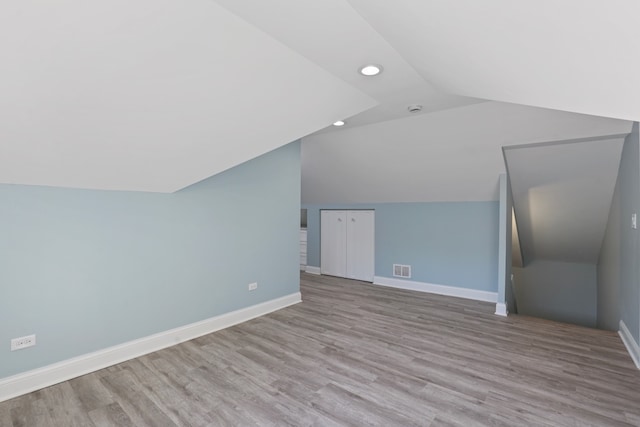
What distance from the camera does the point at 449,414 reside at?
2.04 meters

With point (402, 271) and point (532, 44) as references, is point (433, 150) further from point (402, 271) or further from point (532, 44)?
point (532, 44)

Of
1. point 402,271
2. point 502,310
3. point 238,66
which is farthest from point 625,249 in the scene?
point 238,66

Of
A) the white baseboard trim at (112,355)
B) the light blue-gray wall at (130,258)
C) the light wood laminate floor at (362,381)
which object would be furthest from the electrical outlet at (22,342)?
the light wood laminate floor at (362,381)

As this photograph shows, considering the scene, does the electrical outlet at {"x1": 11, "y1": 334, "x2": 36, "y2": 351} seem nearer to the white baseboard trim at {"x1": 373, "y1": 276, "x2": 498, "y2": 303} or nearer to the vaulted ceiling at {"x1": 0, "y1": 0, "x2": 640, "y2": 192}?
the vaulted ceiling at {"x1": 0, "y1": 0, "x2": 640, "y2": 192}

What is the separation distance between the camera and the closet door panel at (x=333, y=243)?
637cm

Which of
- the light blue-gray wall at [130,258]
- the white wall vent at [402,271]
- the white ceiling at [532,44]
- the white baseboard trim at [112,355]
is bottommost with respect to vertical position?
the white baseboard trim at [112,355]

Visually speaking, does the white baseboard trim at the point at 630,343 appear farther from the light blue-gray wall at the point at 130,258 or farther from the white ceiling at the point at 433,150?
the light blue-gray wall at the point at 130,258

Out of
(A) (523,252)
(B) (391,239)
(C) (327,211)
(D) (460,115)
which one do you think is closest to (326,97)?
(D) (460,115)

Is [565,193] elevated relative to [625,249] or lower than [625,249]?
elevated

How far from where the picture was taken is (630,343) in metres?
3.01

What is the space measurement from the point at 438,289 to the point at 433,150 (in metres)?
2.40

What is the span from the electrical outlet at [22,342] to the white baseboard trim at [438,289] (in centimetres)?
478

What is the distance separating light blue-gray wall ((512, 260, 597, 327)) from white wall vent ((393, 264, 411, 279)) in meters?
2.63

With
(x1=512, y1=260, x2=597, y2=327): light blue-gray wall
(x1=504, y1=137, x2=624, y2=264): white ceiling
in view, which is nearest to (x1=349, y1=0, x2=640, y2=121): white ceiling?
(x1=504, y1=137, x2=624, y2=264): white ceiling
